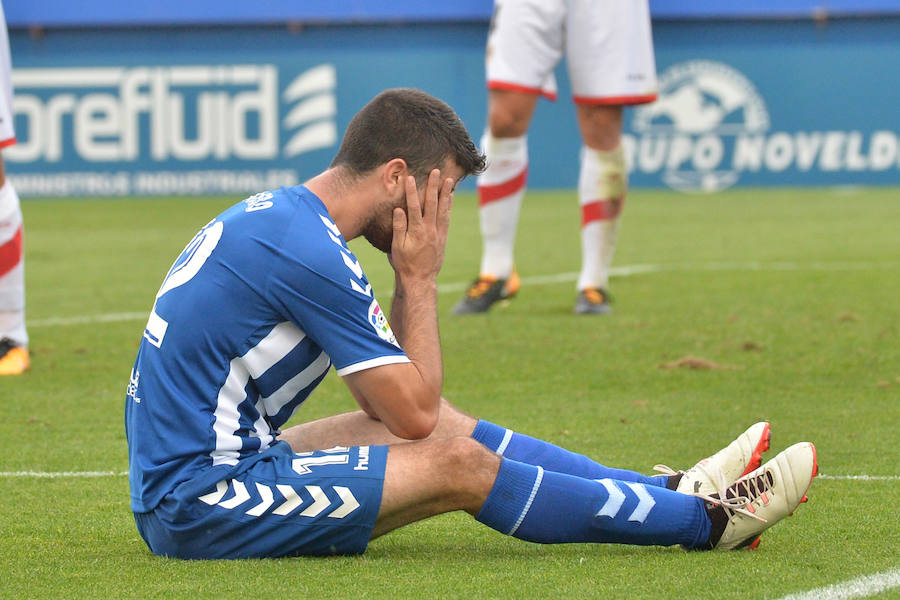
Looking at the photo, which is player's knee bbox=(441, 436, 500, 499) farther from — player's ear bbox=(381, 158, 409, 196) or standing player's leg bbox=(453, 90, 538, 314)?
standing player's leg bbox=(453, 90, 538, 314)

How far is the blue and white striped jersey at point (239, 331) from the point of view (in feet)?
9.68

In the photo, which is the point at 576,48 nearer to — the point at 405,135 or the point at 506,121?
the point at 506,121

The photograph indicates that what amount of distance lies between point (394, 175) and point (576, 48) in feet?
14.2

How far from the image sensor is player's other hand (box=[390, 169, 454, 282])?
3133mm

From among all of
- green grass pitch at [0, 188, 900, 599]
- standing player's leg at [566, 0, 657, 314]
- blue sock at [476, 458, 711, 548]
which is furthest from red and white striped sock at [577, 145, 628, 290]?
blue sock at [476, 458, 711, 548]

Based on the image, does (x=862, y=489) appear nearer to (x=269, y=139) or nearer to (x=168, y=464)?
(x=168, y=464)

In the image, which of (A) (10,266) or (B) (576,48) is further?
(B) (576,48)

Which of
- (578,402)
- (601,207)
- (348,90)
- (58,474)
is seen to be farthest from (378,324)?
(348,90)

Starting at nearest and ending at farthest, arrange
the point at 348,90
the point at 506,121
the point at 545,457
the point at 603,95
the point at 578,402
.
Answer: the point at 545,457, the point at 578,402, the point at 603,95, the point at 506,121, the point at 348,90

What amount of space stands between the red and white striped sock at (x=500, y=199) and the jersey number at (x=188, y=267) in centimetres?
448

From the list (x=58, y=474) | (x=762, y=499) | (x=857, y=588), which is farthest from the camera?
(x=58, y=474)

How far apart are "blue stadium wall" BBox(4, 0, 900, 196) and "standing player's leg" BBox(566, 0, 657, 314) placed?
1038 cm

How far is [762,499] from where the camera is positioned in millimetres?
3098

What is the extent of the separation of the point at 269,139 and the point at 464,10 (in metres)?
3.01
